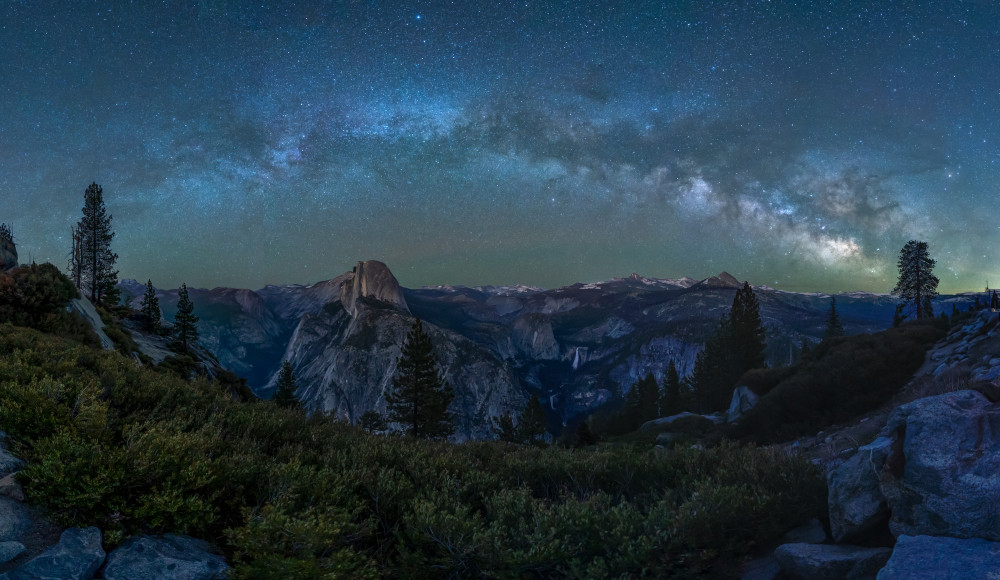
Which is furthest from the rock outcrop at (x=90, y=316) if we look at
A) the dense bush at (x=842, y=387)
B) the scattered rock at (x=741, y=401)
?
the scattered rock at (x=741, y=401)

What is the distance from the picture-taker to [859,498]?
17.7ft

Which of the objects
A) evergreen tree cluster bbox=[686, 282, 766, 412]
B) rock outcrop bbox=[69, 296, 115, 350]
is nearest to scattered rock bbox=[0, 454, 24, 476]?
rock outcrop bbox=[69, 296, 115, 350]

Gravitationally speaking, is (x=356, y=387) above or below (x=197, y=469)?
below

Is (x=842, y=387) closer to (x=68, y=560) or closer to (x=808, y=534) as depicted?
(x=808, y=534)

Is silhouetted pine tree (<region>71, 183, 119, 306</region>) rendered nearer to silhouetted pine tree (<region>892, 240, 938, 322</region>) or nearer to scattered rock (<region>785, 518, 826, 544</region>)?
scattered rock (<region>785, 518, 826, 544</region>)

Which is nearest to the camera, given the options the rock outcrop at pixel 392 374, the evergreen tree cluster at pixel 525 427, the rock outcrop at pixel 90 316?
the rock outcrop at pixel 90 316

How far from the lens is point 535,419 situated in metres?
58.2

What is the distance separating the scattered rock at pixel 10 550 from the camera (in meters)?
3.58

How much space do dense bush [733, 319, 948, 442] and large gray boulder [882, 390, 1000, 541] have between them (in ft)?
56.6

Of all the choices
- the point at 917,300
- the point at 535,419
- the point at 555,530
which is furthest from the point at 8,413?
the point at 917,300

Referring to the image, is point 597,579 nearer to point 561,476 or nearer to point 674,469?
point 561,476

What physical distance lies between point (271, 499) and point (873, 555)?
701 centimetres

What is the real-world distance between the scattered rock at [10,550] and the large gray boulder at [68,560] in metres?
0.15

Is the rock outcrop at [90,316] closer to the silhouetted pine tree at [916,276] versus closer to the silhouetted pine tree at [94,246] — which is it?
the silhouetted pine tree at [94,246]
